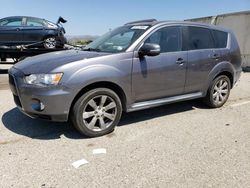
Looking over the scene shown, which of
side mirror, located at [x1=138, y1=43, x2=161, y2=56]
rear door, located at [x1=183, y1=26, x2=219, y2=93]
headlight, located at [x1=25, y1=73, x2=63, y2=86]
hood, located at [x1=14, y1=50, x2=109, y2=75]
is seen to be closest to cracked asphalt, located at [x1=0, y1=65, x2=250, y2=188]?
rear door, located at [x1=183, y1=26, x2=219, y2=93]

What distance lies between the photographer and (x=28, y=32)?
10.9m

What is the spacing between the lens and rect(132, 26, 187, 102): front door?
4754mm

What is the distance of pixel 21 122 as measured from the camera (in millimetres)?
5023

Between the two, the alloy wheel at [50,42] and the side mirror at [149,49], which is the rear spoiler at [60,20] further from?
the side mirror at [149,49]

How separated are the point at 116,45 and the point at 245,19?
9.99m

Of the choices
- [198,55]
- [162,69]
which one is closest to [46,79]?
[162,69]

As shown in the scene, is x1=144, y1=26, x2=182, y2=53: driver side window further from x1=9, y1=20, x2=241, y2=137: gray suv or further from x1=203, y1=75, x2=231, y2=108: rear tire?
x1=203, y1=75, x2=231, y2=108: rear tire

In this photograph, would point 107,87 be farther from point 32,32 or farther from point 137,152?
point 32,32

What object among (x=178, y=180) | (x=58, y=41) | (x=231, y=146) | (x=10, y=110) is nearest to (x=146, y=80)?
(x=231, y=146)

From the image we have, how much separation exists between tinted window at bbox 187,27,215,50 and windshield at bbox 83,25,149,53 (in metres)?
0.97

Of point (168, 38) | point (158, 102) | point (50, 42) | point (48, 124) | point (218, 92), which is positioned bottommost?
point (48, 124)

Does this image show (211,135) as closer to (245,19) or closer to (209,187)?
(209,187)

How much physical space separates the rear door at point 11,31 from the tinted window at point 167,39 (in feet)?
23.5

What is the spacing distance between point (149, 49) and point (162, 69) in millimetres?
499
